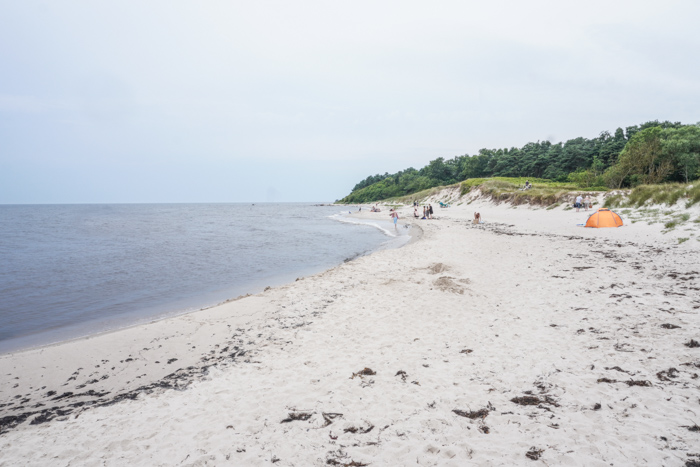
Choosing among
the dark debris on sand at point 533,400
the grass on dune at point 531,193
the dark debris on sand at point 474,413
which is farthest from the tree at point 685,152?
the dark debris on sand at point 474,413

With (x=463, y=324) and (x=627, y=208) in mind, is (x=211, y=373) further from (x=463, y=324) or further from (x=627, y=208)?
(x=627, y=208)

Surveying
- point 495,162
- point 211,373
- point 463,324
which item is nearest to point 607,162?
point 495,162

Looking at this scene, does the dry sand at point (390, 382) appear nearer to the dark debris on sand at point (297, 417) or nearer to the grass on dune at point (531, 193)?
the dark debris on sand at point (297, 417)

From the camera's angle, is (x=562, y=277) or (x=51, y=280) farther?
(x=51, y=280)

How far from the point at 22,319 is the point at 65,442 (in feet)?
29.6

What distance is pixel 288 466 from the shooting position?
3.54 meters

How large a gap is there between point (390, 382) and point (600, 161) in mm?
77896

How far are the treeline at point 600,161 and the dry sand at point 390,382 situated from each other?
42718 mm

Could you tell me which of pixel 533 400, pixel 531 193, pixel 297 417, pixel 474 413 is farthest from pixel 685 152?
pixel 297 417

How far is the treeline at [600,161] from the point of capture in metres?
40.4

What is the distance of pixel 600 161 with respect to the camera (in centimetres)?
6362

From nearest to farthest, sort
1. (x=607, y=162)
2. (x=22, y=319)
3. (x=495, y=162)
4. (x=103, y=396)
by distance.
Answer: (x=103, y=396) < (x=22, y=319) < (x=607, y=162) < (x=495, y=162)

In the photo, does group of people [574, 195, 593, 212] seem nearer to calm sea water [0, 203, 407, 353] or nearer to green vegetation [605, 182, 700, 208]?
green vegetation [605, 182, 700, 208]

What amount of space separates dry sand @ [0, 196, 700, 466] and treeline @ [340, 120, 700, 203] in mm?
42718
